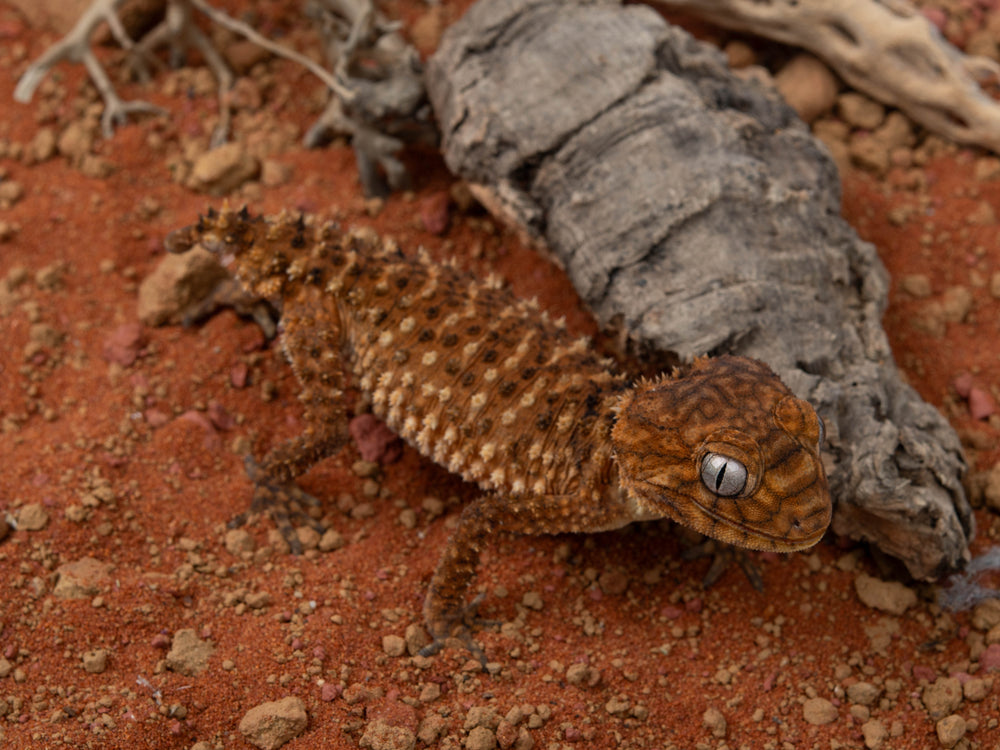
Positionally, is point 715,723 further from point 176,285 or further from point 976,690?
point 176,285

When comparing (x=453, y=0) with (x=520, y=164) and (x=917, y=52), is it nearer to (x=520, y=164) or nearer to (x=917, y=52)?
(x=520, y=164)

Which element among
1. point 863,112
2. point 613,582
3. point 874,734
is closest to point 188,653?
point 613,582

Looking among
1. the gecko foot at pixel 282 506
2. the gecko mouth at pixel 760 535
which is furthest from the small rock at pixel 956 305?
the gecko foot at pixel 282 506

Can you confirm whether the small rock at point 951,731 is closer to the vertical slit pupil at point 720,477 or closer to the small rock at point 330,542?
the vertical slit pupil at point 720,477

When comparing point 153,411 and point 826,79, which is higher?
point 826,79

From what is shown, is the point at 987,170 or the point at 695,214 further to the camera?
the point at 987,170

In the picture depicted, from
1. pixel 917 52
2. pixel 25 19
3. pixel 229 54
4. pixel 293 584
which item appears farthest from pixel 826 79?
pixel 25 19
